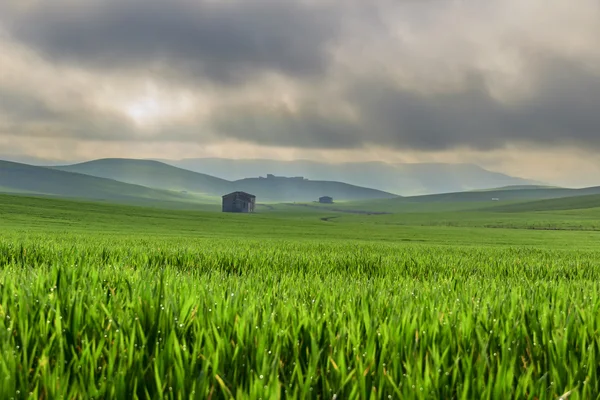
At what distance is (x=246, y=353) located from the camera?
261 centimetres

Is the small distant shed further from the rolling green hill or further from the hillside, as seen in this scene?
the rolling green hill

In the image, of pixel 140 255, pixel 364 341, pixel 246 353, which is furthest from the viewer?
pixel 140 255

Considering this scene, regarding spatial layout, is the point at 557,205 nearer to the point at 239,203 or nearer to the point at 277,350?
the point at 239,203

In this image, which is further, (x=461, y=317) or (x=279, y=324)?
(x=461, y=317)

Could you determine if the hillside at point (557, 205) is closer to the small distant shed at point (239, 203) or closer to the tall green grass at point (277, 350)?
the small distant shed at point (239, 203)

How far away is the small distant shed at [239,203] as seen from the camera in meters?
166

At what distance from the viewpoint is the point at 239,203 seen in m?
166

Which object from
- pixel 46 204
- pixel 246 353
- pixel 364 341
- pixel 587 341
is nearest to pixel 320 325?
pixel 364 341

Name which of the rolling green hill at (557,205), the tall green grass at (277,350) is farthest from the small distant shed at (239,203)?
the tall green grass at (277,350)

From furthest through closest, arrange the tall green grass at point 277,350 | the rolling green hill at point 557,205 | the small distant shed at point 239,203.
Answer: the rolling green hill at point 557,205 < the small distant shed at point 239,203 < the tall green grass at point 277,350

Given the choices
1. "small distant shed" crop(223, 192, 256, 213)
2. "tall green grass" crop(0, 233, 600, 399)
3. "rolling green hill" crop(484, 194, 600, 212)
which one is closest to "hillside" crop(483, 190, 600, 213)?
"rolling green hill" crop(484, 194, 600, 212)

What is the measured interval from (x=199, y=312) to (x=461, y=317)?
190 centimetres

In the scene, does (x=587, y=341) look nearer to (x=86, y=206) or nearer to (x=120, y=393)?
(x=120, y=393)

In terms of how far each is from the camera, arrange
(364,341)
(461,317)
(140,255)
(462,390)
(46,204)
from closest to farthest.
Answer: (462,390) → (364,341) → (461,317) → (140,255) → (46,204)
